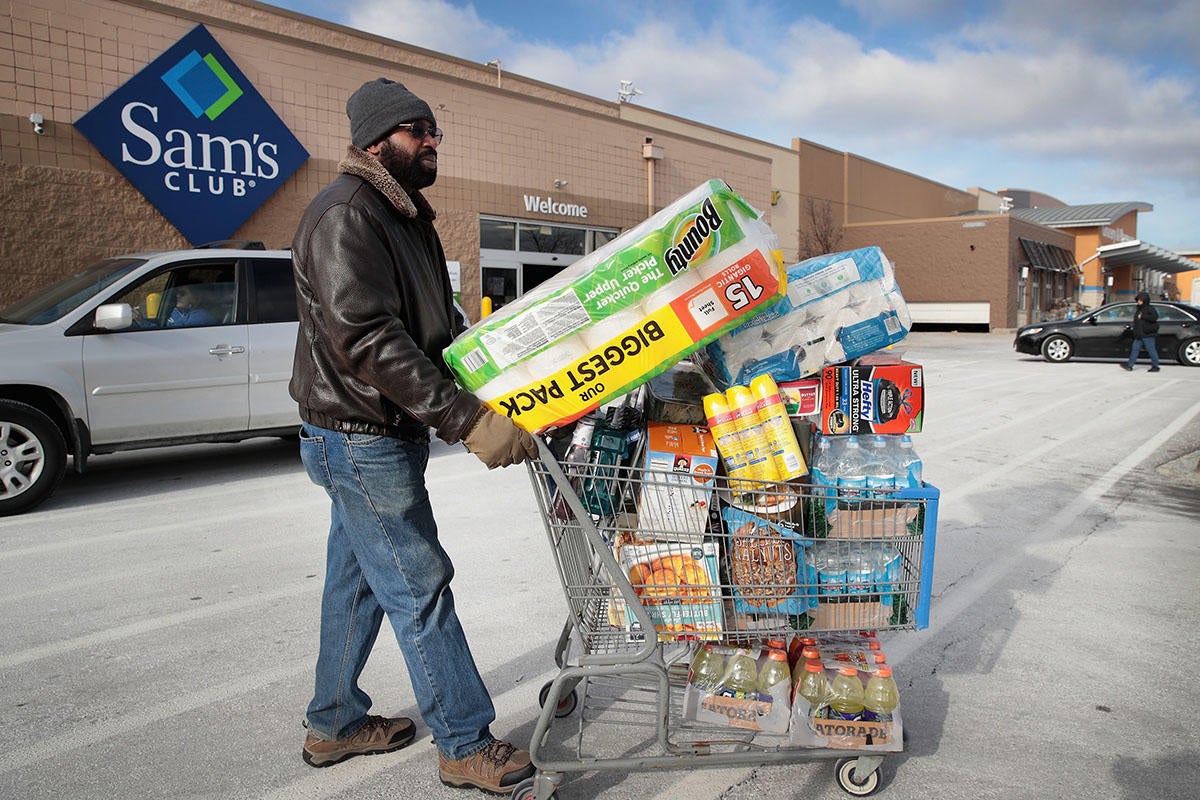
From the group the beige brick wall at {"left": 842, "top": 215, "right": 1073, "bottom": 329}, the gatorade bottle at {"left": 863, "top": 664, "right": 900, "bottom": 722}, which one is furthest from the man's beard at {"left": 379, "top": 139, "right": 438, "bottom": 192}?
the beige brick wall at {"left": 842, "top": 215, "right": 1073, "bottom": 329}

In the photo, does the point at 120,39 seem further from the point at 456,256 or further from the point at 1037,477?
the point at 1037,477

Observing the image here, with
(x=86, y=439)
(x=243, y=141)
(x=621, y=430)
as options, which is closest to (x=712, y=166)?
(x=243, y=141)

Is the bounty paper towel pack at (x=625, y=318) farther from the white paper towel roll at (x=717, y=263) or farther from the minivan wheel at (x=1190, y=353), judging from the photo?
the minivan wheel at (x=1190, y=353)

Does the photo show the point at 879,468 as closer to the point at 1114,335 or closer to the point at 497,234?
the point at 497,234

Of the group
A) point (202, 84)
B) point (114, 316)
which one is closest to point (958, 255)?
point (202, 84)

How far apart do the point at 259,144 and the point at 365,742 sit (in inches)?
507

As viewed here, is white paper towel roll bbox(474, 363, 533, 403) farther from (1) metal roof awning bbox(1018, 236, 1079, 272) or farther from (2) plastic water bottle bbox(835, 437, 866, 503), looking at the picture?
(1) metal roof awning bbox(1018, 236, 1079, 272)

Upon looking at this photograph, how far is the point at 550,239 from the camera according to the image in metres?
19.2

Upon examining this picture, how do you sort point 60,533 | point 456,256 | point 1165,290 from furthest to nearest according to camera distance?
1. point 1165,290
2. point 456,256
3. point 60,533

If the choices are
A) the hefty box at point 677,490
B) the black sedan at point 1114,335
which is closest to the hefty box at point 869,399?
the hefty box at point 677,490

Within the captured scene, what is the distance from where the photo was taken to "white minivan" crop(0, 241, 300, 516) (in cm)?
626

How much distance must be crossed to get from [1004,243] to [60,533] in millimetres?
36919

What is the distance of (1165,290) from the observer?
69688 mm

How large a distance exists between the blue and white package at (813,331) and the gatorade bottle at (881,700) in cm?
105
